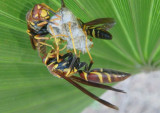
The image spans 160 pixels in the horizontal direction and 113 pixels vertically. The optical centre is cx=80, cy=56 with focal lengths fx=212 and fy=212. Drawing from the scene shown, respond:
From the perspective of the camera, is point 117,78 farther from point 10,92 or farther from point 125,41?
point 10,92

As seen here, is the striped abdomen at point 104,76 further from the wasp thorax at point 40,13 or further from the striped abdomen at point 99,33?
the wasp thorax at point 40,13

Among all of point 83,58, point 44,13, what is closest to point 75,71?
point 83,58

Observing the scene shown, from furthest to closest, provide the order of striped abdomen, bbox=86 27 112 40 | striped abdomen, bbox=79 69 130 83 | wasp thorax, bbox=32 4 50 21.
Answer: striped abdomen, bbox=79 69 130 83 → striped abdomen, bbox=86 27 112 40 → wasp thorax, bbox=32 4 50 21

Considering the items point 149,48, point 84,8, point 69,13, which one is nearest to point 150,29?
point 149,48

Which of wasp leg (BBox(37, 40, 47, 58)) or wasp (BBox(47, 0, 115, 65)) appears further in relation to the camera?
wasp leg (BBox(37, 40, 47, 58))

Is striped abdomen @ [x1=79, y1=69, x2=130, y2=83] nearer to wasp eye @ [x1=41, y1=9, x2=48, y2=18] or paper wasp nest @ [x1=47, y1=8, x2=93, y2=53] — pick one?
paper wasp nest @ [x1=47, y1=8, x2=93, y2=53]

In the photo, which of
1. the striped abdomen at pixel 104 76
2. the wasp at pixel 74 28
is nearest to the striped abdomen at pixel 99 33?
the wasp at pixel 74 28

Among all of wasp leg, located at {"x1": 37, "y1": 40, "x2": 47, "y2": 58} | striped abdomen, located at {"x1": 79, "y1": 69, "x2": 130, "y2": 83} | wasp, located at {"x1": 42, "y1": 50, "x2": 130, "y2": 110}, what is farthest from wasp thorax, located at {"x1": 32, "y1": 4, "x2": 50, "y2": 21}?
striped abdomen, located at {"x1": 79, "y1": 69, "x2": 130, "y2": 83}

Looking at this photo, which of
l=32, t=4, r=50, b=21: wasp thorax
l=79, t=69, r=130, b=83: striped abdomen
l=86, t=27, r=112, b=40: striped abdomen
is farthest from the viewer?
l=79, t=69, r=130, b=83: striped abdomen

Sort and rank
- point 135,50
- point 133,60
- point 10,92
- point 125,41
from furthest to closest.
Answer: point 133,60, point 135,50, point 125,41, point 10,92
